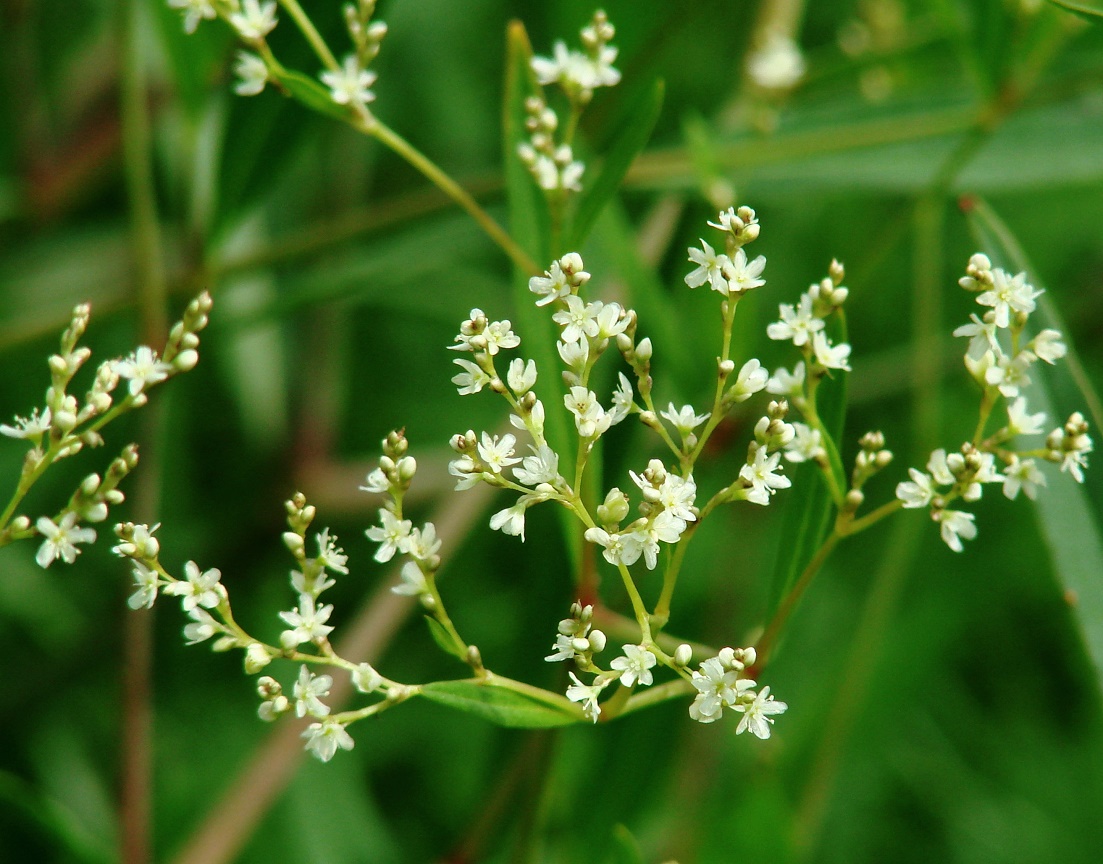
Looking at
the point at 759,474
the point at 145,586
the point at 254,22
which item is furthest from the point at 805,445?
the point at 254,22

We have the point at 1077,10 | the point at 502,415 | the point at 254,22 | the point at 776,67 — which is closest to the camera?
the point at 1077,10

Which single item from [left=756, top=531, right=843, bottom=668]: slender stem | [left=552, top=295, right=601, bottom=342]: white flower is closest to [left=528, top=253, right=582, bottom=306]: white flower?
[left=552, top=295, right=601, bottom=342]: white flower

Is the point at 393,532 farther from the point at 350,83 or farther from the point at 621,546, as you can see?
the point at 350,83

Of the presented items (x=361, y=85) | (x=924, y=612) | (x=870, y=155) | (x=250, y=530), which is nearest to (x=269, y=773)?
(x=250, y=530)

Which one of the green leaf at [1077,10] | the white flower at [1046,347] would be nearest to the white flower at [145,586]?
the white flower at [1046,347]

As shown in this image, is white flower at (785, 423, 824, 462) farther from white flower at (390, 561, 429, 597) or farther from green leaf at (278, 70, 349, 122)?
green leaf at (278, 70, 349, 122)
